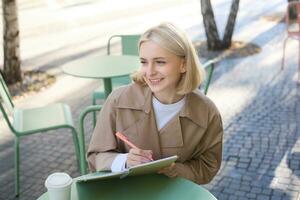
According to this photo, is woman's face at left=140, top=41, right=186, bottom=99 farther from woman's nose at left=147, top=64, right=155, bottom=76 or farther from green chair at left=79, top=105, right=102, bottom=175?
green chair at left=79, top=105, right=102, bottom=175

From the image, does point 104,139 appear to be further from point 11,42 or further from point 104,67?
point 11,42

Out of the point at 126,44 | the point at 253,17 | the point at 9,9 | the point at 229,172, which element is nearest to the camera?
the point at 229,172

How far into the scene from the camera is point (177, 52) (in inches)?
77.4

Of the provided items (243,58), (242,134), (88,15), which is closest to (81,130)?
(242,134)

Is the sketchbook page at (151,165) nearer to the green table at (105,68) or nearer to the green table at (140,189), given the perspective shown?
the green table at (140,189)

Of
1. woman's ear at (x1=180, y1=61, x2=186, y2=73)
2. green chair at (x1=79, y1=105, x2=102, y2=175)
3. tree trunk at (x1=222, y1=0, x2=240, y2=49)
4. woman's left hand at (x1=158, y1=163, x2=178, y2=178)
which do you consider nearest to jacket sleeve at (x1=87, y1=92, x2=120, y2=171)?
woman's left hand at (x1=158, y1=163, x2=178, y2=178)

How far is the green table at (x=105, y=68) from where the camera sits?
3.94 m

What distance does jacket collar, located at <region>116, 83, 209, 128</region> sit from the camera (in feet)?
6.73

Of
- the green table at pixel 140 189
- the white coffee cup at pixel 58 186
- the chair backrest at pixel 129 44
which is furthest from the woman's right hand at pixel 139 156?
the chair backrest at pixel 129 44

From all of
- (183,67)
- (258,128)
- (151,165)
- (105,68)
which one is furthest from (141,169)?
(258,128)

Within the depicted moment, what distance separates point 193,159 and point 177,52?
540mm

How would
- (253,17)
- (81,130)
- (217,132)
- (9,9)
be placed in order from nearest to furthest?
1. (217,132)
2. (81,130)
3. (9,9)
4. (253,17)

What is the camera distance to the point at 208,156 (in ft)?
6.95

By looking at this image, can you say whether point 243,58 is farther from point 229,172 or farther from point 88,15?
point 88,15
